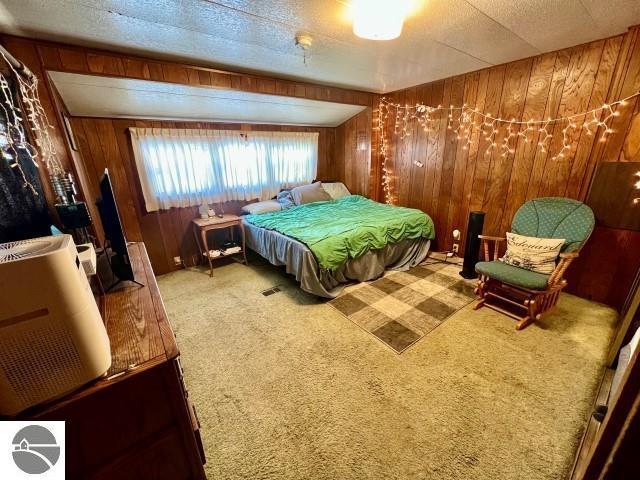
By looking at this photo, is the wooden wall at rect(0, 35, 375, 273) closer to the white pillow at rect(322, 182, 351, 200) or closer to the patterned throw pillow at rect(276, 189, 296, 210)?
the white pillow at rect(322, 182, 351, 200)

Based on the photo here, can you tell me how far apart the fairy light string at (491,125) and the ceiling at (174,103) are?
671 millimetres

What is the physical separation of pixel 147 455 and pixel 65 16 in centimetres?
236

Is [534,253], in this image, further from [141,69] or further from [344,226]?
[141,69]

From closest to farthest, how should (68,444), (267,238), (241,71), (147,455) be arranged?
1. (68,444)
2. (147,455)
3. (241,71)
4. (267,238)

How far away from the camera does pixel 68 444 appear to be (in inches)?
30.9

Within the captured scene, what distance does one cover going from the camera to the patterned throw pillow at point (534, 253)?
216cm

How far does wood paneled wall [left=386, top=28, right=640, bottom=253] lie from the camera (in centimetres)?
211

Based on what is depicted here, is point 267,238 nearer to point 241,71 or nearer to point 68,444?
point 241,71

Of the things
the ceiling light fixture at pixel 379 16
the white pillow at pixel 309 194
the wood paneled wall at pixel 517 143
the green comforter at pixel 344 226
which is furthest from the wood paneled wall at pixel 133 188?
the ceiling light fixture at pixel 379 16

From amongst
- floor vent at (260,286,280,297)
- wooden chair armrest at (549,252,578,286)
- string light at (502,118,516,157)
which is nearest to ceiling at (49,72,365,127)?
string light at (502,118,516,157)

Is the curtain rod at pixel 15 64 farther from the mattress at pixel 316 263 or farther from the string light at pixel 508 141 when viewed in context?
the string light at pixel 508 141

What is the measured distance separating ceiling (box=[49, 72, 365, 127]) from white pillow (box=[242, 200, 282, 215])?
116 cm

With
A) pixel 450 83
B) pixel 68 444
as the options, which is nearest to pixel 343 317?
pixel 68 444

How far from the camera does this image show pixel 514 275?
83.6 inches
